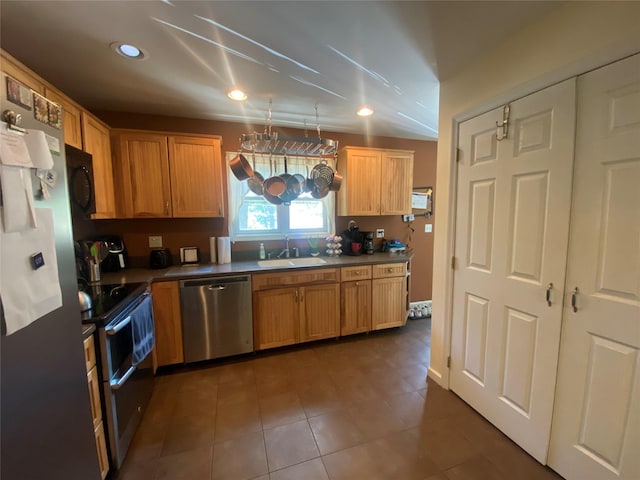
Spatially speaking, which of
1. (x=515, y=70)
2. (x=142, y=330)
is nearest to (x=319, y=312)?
(x=142, y=330)

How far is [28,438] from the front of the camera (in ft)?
2.61

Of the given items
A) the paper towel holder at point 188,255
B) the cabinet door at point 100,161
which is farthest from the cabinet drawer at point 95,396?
the paper towel holder at point 188,255

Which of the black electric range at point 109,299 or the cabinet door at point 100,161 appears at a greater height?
the cabinet door at point 100,161

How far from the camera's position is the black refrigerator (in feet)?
2.40

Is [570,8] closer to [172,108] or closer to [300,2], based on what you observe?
[300,2]

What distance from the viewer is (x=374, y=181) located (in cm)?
333

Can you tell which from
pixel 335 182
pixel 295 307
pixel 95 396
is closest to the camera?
pixel 95 396

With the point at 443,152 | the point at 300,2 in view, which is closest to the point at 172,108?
the point at 300,2

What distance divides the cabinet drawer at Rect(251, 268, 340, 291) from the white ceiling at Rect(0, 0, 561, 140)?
1635mm

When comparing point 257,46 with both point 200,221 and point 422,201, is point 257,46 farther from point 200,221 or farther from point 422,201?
point 422,201

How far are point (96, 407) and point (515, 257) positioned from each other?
2.49 metres

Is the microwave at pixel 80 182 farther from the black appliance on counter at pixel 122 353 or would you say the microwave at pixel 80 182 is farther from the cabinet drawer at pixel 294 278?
the cabinet drawer at pixel 294 278

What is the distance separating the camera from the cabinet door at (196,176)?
104 inches

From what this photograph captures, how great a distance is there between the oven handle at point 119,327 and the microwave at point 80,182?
0.83m
